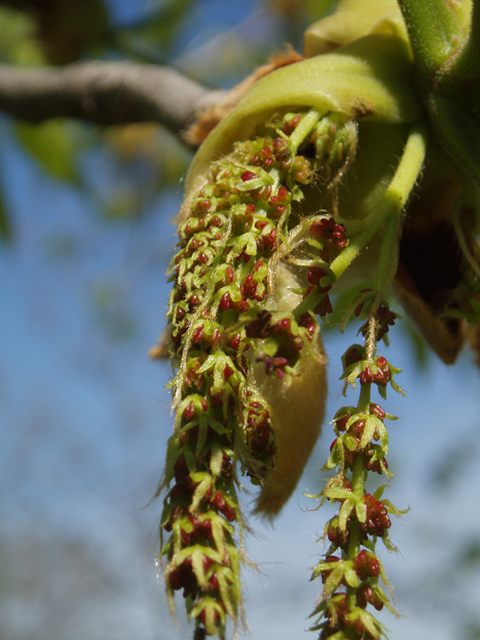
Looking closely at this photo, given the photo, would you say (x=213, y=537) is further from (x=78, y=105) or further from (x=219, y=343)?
(x=78, y=105)

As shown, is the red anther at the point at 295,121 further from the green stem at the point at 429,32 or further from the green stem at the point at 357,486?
the green stem at the point at 357,486

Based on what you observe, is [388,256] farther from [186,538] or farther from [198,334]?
[186,538]

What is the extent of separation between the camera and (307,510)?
75 cm

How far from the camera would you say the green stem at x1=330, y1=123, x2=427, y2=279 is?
77cm

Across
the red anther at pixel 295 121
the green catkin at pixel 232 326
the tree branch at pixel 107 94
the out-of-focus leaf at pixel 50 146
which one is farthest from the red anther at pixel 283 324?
the out-of-focus leaf at pixel 50 146

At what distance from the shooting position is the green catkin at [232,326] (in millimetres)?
617

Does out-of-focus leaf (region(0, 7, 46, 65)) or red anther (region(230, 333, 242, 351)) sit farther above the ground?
out-of-focus leaf (region(0, 7, 46, 65))

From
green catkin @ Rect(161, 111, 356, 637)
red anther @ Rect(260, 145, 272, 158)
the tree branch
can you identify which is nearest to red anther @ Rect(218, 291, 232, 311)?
green catkin @ Rect(161, 111, 356, 637)

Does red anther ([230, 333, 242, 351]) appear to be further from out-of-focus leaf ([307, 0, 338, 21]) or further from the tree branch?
out-of-focus leaf ([307, 0, 338, 21])

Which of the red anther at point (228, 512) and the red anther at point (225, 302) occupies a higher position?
the red anther at point (225, 302)

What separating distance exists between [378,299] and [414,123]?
12.5 inches

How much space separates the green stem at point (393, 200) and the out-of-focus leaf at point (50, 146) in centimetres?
203

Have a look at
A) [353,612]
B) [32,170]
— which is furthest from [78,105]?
[353,612]

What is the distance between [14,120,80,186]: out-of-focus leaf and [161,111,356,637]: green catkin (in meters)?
1.93
